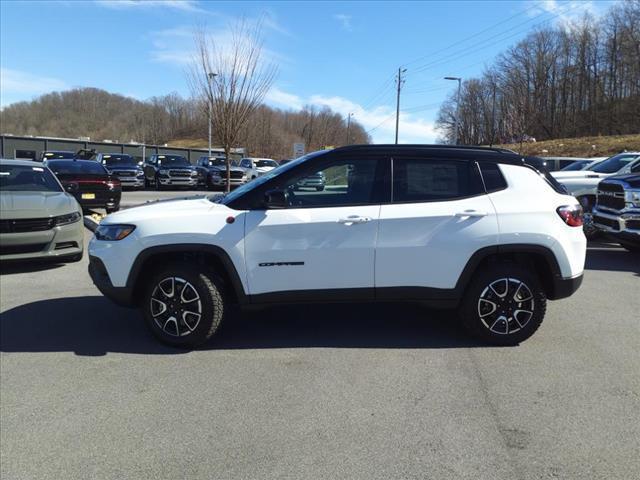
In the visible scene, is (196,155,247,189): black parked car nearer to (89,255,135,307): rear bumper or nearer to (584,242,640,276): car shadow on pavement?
(584,242,640,276): car shadow on pavement

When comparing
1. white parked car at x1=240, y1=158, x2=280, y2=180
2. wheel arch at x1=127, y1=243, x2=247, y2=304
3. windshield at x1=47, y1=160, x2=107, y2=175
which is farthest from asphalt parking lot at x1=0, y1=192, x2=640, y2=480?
white parked car at x1=240, y1=158, x2=280, y2=180

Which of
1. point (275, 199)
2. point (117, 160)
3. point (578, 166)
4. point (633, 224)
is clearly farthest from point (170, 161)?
point (275, 199)

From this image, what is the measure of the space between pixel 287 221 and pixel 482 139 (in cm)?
8484

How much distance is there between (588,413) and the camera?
3.58 meters

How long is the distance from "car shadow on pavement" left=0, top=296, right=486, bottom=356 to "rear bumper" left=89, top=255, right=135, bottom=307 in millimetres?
466

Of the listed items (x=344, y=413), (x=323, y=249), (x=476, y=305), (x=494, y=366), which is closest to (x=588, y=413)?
(x=494, y=366)

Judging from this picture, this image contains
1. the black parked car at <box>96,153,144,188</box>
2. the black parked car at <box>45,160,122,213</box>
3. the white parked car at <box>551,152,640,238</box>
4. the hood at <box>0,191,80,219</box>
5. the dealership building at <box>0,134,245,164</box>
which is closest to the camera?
the hood at <box>0,191,80,219</box>

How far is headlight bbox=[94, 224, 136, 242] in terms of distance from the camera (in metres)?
4.67

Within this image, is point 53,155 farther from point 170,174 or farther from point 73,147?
point 73,147

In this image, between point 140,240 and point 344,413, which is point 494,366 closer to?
point 344,413

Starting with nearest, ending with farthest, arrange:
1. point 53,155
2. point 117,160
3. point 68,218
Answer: point 68,218 → point 53,155 → point 117,160

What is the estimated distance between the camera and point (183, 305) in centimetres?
468

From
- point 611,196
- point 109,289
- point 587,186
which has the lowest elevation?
point 109,289

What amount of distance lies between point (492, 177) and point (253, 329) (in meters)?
2.77
